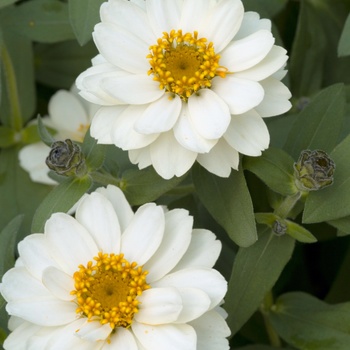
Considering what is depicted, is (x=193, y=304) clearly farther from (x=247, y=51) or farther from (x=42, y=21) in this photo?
(x=42, y=21)

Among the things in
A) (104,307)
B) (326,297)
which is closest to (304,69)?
(326,297)

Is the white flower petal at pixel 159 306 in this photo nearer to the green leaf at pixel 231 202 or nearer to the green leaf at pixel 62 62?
the green leaf at pixel 231 202

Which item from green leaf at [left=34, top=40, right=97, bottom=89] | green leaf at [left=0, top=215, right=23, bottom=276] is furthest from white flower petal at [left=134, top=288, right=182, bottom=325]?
green leaf at [left=34, top=40, right=97, bottom=89]

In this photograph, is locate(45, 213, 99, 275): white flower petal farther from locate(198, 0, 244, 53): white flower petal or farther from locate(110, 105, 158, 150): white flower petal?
locate(198, 0, 244, 53): white flower petal

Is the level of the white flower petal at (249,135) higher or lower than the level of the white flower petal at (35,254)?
higher

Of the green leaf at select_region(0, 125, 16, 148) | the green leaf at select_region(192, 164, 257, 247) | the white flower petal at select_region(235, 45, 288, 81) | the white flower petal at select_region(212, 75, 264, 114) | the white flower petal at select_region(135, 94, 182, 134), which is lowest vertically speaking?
the green leaf at select_region(0, 125, 16, 148)

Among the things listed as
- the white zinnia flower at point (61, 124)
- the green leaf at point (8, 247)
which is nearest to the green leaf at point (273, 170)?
the green leaf at point (8, 247)

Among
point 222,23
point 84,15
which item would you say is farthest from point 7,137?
point 222,23
